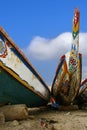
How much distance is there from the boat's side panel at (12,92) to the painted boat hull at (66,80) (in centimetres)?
76

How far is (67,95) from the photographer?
34.9ft

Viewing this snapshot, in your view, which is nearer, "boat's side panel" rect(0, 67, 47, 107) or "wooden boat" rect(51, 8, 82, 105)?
"boat's side panel" rect(0, 67, 47, 107)

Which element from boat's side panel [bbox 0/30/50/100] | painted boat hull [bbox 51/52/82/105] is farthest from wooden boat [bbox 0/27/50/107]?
painted boat hull [bbox 51/52/82/105]

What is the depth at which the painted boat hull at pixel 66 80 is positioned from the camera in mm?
10148

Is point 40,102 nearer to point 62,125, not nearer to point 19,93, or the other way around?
point 19,93

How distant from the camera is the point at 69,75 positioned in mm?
10234

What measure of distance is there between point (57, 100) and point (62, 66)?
49.3 inches

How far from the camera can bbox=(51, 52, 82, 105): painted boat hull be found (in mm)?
10148

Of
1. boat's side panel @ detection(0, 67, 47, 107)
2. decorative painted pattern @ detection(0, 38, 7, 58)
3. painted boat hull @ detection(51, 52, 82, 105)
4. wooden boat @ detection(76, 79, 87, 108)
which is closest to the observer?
decorative painted pattern @ detection(0, 38, 7, 58)

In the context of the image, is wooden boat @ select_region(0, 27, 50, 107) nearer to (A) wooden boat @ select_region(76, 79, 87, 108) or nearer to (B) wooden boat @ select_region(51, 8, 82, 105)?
(B) wooden boat @ select_region(51, 8, 82, 105)

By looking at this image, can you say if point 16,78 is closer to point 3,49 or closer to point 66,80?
point 3,49

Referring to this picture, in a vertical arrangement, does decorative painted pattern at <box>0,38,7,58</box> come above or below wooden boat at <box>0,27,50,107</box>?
above

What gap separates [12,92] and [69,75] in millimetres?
1939

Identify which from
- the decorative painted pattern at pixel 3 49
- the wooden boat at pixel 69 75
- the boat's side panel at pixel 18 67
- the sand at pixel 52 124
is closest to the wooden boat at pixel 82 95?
the wooden boat at pixel 69 75
